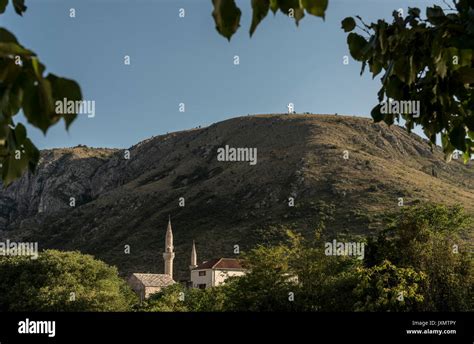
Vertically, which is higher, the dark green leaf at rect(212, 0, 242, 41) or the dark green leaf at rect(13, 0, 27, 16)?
the dark green leaf at rect(13, 0, 27, 16)

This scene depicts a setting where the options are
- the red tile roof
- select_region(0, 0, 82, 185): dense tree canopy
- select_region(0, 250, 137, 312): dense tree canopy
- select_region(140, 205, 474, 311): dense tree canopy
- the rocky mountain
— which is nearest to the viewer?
select_region(0, 0, 82, 185): dense tree canopy

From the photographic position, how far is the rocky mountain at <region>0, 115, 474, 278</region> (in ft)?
260

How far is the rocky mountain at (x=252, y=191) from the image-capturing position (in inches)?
3125

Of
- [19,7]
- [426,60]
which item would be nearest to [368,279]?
[426,60]

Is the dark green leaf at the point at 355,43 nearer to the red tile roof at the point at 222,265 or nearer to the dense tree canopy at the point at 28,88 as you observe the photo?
the dense tree canopy at the point at 28,88

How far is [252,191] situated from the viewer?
92375 mm

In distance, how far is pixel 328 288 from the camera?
31.3 metres

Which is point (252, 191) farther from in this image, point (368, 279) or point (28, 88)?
point (28, 88)

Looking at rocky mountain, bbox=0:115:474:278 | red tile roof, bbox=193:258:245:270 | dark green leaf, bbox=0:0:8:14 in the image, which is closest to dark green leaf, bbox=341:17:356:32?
dark green leaf, bbox=0:0:8:14

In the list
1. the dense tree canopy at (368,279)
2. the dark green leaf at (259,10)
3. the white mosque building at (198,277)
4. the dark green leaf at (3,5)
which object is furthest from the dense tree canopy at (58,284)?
the dark green leaf at (259,10)

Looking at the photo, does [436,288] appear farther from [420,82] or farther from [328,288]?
[420,82]

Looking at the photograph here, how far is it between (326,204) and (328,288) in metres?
48.4

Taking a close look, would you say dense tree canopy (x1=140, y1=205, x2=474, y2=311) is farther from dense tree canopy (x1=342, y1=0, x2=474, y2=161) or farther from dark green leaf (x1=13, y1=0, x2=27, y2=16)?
dark green leaf (x1=13, y1=0, x2=27, y2=16)

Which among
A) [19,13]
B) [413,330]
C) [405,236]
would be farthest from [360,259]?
[19,13]
